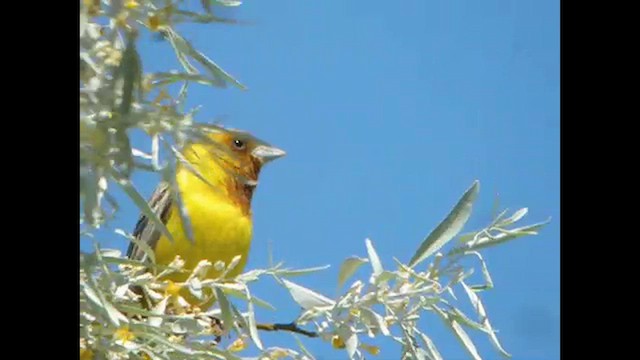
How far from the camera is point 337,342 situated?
1.91 feet

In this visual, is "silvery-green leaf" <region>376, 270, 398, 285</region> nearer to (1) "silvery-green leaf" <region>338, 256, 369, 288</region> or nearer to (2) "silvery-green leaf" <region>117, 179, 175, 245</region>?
(1) "silvery-green leaf" <region>338, 256, 369, 288</region>

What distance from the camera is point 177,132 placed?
40 cm

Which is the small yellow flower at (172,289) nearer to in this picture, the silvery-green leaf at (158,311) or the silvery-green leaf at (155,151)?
the silvery-green leaf at (158,311)

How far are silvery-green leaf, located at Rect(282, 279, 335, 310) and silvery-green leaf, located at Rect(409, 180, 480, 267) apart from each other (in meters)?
0.06

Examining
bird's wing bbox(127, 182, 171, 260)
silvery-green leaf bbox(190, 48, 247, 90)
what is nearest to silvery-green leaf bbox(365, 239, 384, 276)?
silvery-green leaf bbox(190, 48, 247, 90)

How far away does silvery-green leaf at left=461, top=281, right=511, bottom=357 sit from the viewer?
594mm

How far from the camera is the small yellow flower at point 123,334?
0.46 metres

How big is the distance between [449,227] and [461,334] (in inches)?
2.7

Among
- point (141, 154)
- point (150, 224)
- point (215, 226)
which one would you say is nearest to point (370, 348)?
point (141, 154)

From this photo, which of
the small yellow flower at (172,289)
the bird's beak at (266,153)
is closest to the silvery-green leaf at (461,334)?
the small yellow flower at (172,289)

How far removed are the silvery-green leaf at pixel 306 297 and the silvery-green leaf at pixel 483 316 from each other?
9 cm
